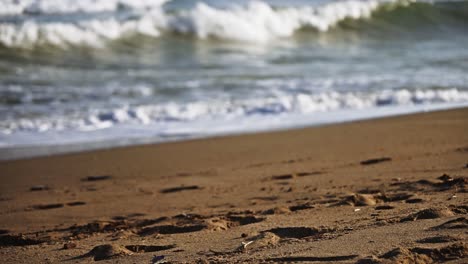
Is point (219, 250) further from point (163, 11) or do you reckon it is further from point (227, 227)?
point (163, 11)

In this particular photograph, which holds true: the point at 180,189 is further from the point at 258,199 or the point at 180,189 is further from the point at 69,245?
the point at 69,245

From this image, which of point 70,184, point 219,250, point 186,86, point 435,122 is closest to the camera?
point 219,250

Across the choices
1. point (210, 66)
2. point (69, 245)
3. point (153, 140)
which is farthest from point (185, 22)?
point (69, 245)

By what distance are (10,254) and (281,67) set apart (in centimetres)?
910

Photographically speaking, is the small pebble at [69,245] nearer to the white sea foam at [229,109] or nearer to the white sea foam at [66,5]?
the white sea foam at [229,109]

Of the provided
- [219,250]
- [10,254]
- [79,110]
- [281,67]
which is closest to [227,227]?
[219,250]

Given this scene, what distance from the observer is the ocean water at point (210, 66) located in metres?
8.39

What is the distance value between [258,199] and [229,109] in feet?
13.6

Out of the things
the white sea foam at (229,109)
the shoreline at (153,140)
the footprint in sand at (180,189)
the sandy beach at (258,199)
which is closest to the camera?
the sandy beach at (258,199)

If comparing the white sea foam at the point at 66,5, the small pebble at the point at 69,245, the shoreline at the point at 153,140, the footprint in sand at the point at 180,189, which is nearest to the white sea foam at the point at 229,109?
the shoreline at the point at 153,140

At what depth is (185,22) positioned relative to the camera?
17000mm

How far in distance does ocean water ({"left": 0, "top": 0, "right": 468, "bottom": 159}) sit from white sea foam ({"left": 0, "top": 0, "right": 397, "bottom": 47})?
32 millimetres

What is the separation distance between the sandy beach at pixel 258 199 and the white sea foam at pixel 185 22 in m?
8.58

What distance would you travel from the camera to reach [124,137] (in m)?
7.60
